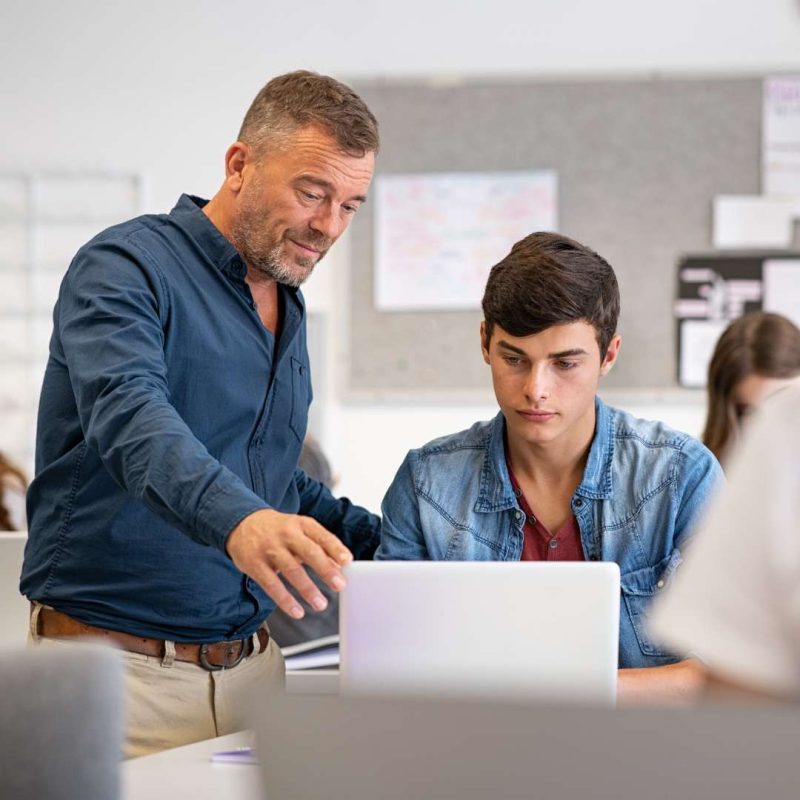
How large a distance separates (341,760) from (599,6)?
13.1ft

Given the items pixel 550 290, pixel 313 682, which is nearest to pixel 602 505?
pixel 550 290

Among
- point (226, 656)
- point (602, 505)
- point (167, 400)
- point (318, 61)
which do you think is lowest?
point (226, 656)

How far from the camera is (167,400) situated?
4.78 feet

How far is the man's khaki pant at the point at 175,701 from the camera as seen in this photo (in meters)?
1.62

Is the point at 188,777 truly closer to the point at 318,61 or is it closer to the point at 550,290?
the point at 550,290

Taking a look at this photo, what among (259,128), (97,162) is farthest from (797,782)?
(97,162)

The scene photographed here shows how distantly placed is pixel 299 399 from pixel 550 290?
1.38 feet

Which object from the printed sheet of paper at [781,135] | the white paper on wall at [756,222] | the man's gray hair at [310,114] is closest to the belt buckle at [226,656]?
the man's gray hair at [310,114]

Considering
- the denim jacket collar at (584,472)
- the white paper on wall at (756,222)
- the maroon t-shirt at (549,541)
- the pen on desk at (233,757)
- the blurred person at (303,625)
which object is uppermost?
the white paper on wall at (756,222)

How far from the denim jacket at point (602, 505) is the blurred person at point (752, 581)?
3.30ft

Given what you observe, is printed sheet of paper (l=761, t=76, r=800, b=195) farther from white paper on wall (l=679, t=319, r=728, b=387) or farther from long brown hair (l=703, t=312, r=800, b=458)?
long brown hair (l=703, t=312, r=800, b=458)

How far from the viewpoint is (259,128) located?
1.78 m

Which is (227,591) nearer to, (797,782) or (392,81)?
→ (797,782)

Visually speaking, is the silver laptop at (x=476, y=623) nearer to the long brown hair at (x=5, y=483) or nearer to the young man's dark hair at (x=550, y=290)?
the young man's dark hair at (x=550, y=290)
